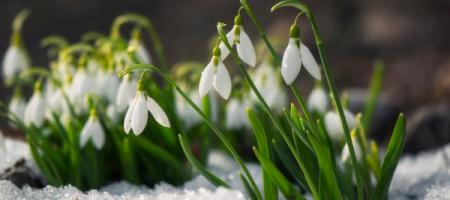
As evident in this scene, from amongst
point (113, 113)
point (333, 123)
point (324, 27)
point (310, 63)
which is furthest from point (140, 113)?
point (324, 27)

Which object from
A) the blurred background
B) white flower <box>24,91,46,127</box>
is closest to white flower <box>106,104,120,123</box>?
white flower <box>24,91,46,127</box>

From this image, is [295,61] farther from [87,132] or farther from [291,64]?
[87,132]

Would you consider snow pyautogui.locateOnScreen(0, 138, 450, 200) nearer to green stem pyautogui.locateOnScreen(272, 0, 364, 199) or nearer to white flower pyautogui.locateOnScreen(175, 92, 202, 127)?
white flower pyautogui.locateOnScreen(175, 92, 202, 127)

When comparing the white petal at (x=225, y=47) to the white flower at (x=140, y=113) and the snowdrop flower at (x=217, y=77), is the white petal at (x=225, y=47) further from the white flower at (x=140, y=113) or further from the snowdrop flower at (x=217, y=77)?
the white flower at (x=140, y=113)

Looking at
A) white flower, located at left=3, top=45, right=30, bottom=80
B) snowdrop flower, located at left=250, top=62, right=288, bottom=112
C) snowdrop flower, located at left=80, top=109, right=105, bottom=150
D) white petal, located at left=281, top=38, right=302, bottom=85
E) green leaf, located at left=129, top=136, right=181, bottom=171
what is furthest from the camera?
snowdrop flower, located at left=250, top=62, right=288, bottom=112

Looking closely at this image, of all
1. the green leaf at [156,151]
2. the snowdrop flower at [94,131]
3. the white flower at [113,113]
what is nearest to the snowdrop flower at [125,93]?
the snowdrop flower at [94,131]
